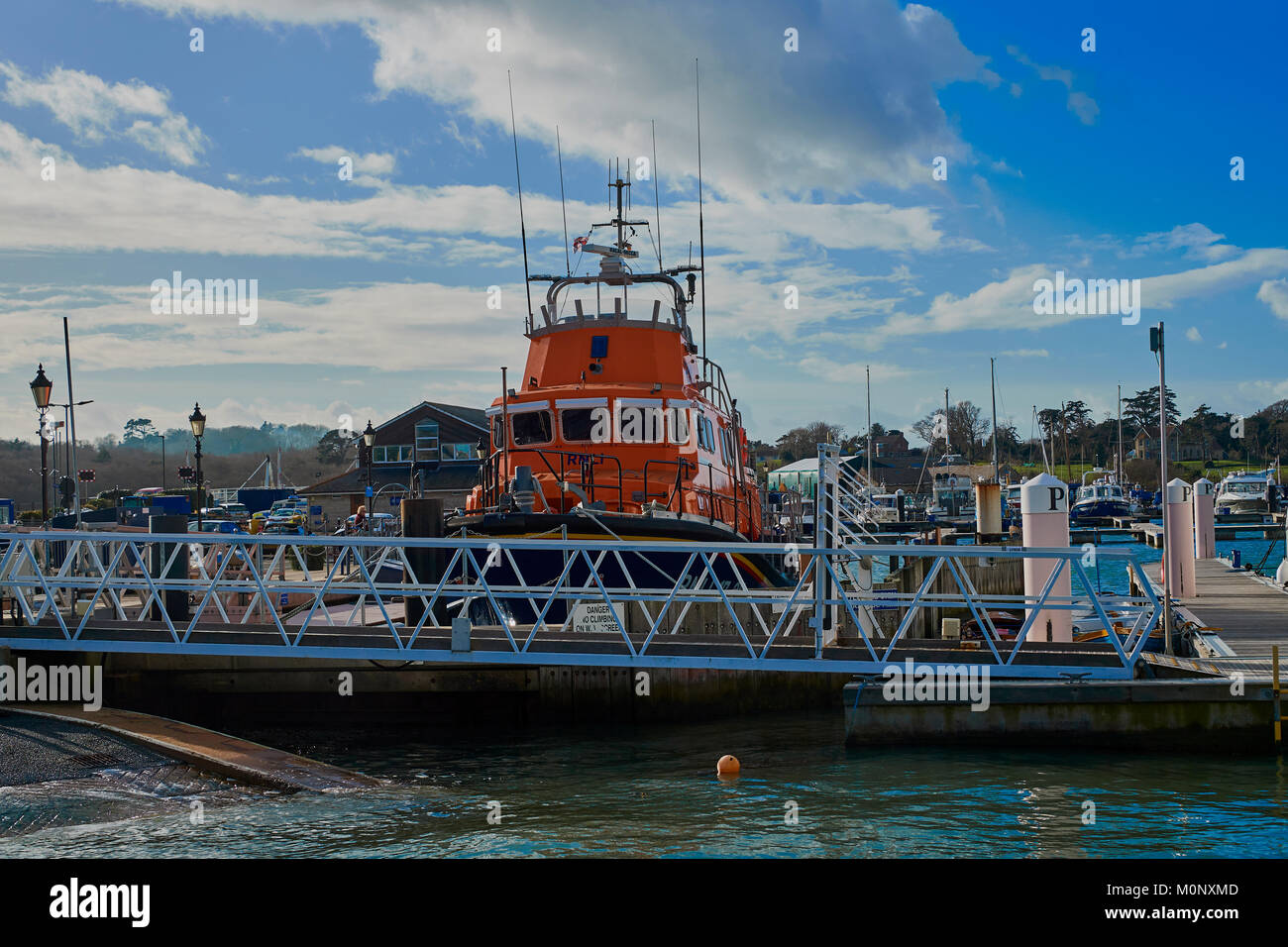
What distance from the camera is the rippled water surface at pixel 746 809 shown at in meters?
9.64

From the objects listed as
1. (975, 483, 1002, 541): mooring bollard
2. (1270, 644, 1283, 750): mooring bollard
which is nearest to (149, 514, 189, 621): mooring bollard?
(975, 483, 1002, 541): mooring bollard

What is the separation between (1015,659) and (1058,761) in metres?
1.25

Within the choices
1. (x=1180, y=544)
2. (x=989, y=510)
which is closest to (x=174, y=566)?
(x=989, y=510)

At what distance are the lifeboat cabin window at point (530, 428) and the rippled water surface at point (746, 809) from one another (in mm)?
7020

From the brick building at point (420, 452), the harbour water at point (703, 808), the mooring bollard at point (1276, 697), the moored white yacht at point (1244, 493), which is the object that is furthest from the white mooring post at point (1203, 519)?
the moored white yacht at point (1244, 493)

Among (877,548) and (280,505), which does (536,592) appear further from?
(280,505)

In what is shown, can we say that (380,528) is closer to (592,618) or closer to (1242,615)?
(592,618)

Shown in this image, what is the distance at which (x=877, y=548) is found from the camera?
11305 mm

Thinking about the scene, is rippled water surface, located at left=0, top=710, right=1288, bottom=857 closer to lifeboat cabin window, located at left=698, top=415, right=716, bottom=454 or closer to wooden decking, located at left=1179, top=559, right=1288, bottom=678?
wooden decking, located at left=1179, top=559, right=1288, bottom=678

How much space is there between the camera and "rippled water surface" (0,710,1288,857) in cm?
964

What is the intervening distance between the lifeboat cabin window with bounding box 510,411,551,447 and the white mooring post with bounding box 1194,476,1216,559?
48.5ft

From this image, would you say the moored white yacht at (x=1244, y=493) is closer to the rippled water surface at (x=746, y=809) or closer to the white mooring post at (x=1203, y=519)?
the white mooring post at (x=1203, y=519)

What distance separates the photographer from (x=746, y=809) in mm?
11000
